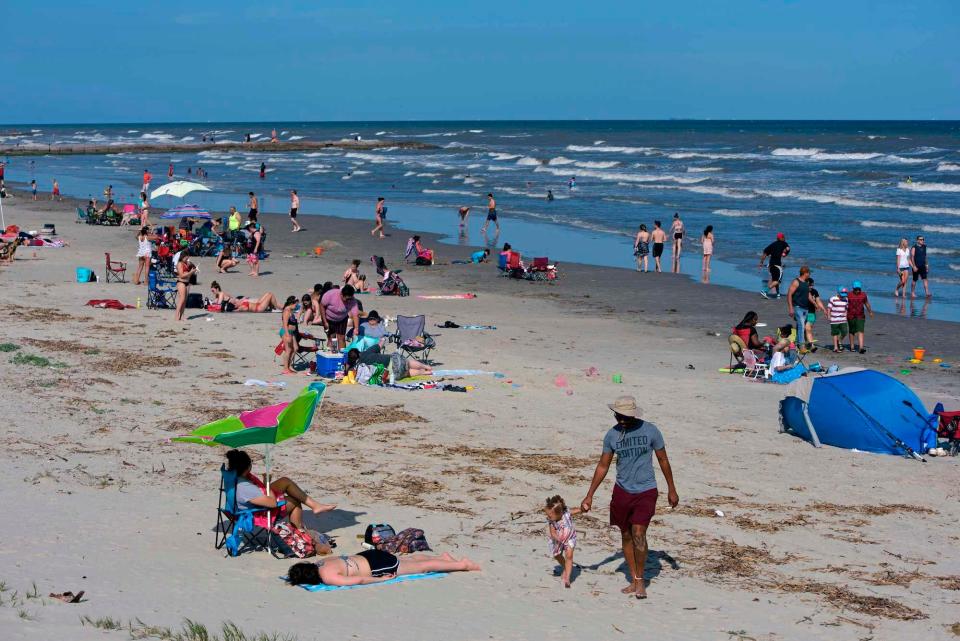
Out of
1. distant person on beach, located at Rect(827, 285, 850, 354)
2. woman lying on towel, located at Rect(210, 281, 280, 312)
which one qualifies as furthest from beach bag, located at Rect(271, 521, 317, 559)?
woman lying on towel, located at Rect(210, 281, 280, 312)

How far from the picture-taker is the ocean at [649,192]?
2934 centimetres

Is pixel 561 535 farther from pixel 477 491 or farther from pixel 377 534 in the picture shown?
pixel 477 491

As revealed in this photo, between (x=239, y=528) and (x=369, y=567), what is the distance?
1.13 m

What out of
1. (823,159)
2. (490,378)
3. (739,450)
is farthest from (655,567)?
(823,159)

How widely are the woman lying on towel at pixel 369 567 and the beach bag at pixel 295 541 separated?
0.65ft

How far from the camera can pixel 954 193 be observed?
48.8 meters

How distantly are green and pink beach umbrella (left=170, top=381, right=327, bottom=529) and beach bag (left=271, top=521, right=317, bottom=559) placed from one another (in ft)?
0.36

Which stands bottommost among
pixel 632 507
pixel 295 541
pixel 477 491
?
pixel 477 491

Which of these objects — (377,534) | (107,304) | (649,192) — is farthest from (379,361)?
(649,192)

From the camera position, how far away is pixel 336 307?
15516mm

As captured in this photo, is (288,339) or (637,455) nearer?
(637,455)

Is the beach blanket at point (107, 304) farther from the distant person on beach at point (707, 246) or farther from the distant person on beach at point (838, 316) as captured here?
the distant person on beach at point (707, 246)

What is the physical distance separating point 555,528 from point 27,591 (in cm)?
341

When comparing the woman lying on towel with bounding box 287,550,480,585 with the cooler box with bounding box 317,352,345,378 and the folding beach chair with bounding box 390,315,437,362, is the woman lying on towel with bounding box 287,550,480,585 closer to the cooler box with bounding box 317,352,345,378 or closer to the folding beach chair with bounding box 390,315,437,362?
the cooler box with bounding box 317,352,345,378
